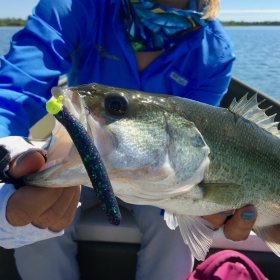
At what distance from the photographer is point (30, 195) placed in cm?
93

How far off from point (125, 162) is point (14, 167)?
0.31 metres

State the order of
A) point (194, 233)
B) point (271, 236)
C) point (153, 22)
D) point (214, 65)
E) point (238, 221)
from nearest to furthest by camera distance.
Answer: point (194, 233) < point (238, 221) < point (271, 236) < point (153, 22) < point (214, 65)

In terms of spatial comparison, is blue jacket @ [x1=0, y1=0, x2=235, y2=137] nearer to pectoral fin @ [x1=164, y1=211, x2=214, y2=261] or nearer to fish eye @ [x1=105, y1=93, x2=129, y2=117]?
fish eye @ [x1=105, y1=93, x2=129, y2=117]

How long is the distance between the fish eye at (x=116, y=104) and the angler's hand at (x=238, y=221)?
66cm

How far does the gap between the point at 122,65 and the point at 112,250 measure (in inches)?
42.1

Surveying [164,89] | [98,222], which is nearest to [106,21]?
[164,89]

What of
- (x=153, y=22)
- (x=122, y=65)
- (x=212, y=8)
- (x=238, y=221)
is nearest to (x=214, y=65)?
(x=212, y=8)

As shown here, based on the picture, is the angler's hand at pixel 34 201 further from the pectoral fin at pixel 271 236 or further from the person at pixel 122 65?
the pectoral fin at pixel 271 236

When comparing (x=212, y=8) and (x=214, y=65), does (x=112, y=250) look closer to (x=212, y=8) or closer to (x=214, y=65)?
(x=214, y=65)

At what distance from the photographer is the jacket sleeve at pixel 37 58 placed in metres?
1.42

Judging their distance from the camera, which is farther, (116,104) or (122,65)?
(122,65)

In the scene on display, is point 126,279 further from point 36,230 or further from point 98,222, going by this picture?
point 36,230

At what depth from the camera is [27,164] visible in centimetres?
91

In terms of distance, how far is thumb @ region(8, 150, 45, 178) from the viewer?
0.91 meters
